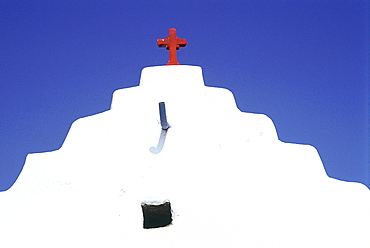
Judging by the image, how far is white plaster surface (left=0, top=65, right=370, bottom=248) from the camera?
4.38 metres

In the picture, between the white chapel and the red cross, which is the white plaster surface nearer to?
the white chapel

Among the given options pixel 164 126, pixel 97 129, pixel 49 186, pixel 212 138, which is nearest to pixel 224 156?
pixel 212 138

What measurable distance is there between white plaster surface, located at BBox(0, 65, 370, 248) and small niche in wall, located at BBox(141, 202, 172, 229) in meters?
0.11

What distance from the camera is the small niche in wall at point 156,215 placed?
4.53 meters

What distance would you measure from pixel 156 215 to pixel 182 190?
1.48ft

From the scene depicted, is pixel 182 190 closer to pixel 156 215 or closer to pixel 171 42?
pixel 156 215

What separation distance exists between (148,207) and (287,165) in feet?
5.67

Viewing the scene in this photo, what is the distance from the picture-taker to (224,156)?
15.7 feet

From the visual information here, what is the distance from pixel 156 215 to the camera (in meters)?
4.65

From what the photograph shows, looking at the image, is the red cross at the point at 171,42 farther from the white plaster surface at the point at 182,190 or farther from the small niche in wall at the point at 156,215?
the small niche in wall at the point at 156,215

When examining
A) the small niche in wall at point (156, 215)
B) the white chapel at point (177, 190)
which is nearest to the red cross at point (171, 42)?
the white chapel at point (177, 190)

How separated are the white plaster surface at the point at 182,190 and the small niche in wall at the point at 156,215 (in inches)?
4.1

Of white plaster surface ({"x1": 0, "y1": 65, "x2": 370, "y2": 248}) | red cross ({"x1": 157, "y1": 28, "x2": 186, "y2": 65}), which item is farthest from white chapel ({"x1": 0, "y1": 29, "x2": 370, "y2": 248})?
red cross ({"x1": 157, "y1": 28, "x2": 186, "y2": 65})

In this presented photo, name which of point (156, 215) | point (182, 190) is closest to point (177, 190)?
point (182, 190)
